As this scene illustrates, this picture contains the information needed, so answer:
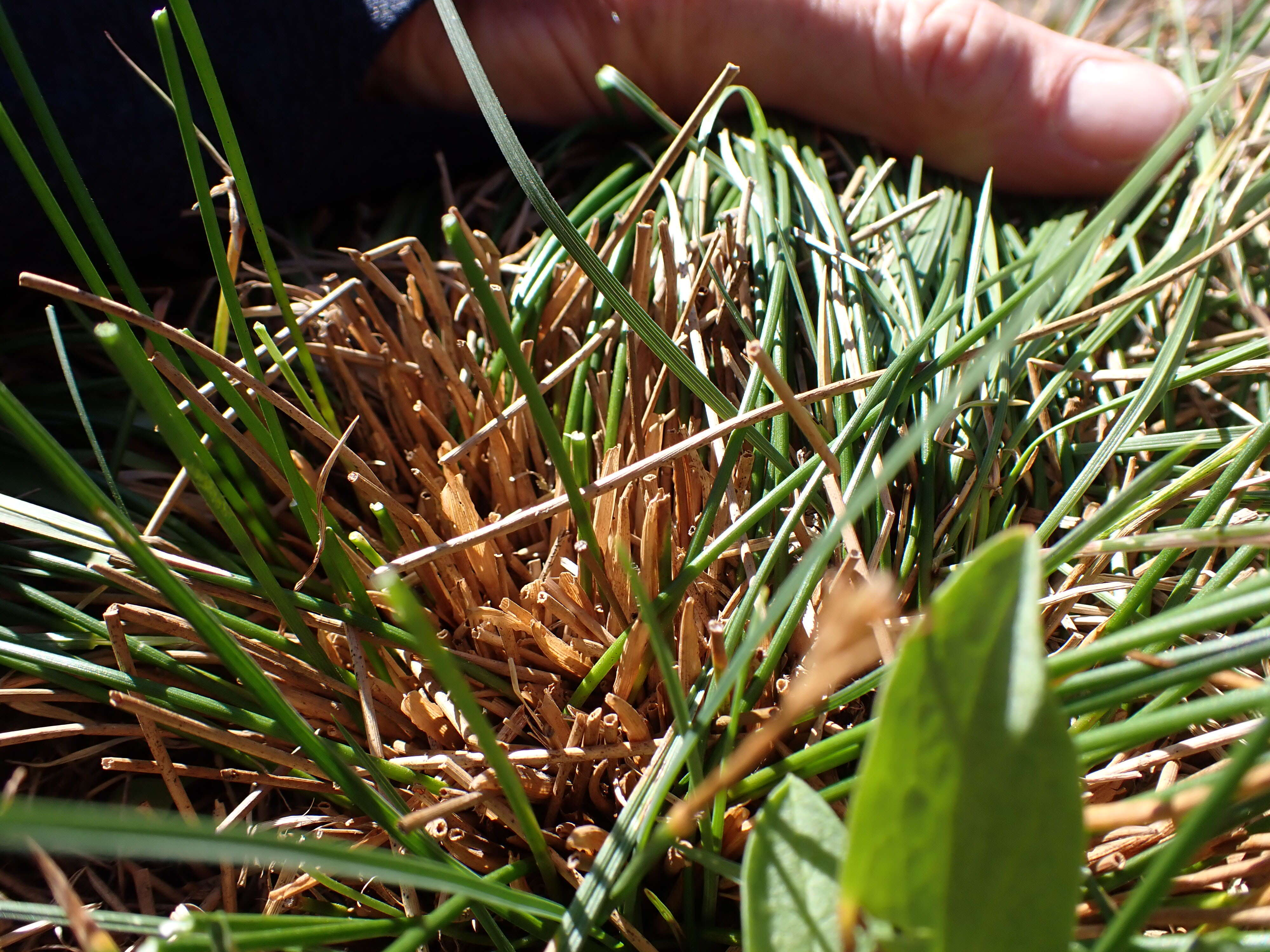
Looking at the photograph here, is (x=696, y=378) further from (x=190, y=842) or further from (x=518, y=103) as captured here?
(x=518, y=103)

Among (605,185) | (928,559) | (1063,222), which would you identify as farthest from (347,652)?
(1063,222)

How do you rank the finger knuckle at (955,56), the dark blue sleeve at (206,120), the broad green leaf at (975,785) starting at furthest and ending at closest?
1. the finger knuckle at (955,56)
2. the dark blue sleeve at (206,120)
3. the broad green leaf at (975,785)

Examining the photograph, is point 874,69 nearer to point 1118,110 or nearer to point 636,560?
point 1118,110

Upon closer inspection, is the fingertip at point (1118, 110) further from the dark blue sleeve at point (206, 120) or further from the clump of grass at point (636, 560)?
the dark blue sleeve at point (206, 120)

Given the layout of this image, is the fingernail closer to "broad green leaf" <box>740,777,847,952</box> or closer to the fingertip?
the fingertip

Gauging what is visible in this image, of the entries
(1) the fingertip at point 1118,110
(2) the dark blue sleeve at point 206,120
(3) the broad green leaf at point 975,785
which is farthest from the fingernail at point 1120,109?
(3) the broad green leaf at point 975,785

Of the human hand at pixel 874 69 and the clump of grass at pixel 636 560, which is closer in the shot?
the clump of grass at pixel 636 560
